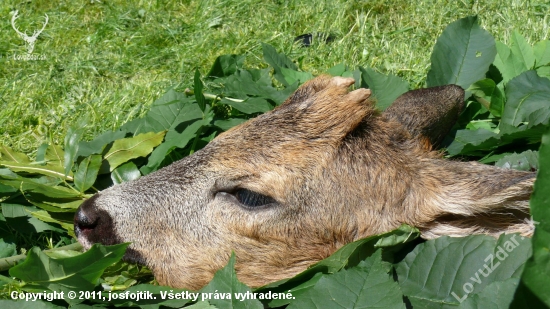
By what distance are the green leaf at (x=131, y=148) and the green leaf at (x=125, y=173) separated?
0.13 ft

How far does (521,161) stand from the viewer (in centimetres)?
443

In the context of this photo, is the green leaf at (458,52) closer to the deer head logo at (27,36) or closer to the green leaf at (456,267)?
the green leaf at (456,267)

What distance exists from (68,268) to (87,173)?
1.27 meters

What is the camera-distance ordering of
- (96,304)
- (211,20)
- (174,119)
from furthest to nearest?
(211,20) < (174,119) < (96,304)

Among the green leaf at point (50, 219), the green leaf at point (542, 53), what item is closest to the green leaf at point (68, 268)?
the green leaf at point (50, 219)

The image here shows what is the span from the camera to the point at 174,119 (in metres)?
5.31

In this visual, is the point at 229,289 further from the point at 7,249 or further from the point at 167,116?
the point at 167,116

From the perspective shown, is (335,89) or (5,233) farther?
(5,233)

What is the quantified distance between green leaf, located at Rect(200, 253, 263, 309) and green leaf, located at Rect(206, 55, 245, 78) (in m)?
2.93

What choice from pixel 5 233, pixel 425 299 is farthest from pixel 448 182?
pixel 5 233

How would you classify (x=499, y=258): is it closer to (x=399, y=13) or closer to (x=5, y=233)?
(x=5, y=233)

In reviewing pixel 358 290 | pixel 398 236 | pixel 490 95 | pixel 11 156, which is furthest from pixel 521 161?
pixel 11 156

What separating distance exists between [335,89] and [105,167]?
1970 millimetres

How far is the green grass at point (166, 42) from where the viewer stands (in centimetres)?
644
